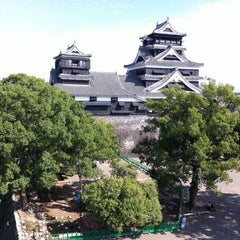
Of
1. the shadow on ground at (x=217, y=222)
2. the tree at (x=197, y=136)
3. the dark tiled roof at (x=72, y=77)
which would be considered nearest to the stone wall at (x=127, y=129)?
the dark tiled roof at (x=72, y=77)

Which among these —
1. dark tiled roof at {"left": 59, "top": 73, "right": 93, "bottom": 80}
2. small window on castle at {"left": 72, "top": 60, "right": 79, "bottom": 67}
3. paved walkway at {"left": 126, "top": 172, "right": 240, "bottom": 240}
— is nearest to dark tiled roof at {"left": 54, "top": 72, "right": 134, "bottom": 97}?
dark tiled roof at {"left": 59, "top": 73, "right": 93, "bottom": 80}

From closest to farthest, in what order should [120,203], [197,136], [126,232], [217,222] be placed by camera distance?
[120,203], [126,232], [197,136], [217,222]

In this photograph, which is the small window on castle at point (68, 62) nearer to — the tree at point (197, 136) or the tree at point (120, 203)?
the tree at point (197, 136)

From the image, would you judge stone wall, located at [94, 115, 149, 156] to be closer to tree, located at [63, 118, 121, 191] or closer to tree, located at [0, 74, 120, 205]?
tree, located at [63, 118, 121, 191]

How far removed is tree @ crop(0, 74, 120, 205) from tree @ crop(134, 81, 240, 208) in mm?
4067

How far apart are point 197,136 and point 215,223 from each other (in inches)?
222

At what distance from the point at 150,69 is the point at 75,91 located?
1076 cm

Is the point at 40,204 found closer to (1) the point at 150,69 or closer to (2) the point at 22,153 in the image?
(2) the point at 22,153

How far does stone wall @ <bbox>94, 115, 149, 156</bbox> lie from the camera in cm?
3609

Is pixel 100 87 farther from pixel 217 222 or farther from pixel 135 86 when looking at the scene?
pixel 217 222

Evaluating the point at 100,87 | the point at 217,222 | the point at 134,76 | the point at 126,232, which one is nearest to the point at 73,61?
the point at 100,87

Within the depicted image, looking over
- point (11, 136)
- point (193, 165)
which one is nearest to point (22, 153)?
point (11, 136)

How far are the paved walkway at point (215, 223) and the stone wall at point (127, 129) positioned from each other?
12166 millimetres

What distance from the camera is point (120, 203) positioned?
691 inches
